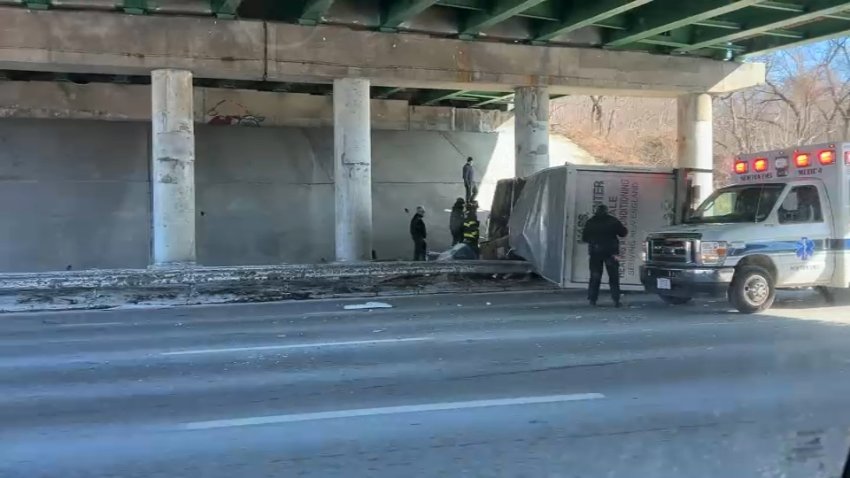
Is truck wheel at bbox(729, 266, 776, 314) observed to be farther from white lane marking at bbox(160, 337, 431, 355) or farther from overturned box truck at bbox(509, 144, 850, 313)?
white lane marking at bbox(160, 337, 431, 355)

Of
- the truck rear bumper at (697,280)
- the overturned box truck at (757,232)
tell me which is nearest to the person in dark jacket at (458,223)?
the overturned box truck at (757,232)

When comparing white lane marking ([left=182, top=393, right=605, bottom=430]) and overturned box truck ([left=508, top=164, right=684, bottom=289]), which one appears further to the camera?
overturned box truck ([left=508, top=164, right=684, bottom=289])

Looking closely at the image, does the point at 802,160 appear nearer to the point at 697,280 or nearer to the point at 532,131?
the point at 697,280

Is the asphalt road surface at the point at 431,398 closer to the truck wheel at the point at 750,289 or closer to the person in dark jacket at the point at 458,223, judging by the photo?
the truck wheel at the point at 750,289

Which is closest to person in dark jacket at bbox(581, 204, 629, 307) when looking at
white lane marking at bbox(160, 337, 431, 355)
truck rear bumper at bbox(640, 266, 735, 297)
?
truck rear bumper at bbox(640, 266, 735, 297)

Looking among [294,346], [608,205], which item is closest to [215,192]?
[608,205]

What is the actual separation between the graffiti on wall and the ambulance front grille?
1706 cm

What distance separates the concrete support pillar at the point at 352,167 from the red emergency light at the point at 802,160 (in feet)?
30.3

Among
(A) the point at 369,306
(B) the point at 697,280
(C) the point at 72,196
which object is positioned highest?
(C) the point at 72,196

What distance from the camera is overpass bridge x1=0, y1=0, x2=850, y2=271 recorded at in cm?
1708

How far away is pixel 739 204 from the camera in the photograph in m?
13.3

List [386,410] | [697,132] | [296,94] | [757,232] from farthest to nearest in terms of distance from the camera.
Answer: [296,94], [697,132], [757,232], [386,410]

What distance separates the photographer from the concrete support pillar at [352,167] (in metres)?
18.5

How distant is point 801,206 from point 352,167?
9.68 meters
